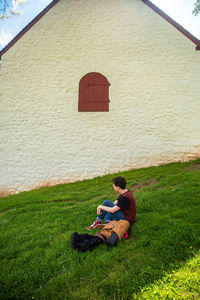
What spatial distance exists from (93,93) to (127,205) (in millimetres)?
6720

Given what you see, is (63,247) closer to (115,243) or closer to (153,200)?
(115,243)

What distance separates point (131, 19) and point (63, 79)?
398 cm

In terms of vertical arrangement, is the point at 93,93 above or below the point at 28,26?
below

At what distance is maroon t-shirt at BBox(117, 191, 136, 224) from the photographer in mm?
3545

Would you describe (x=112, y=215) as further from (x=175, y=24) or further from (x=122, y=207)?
(x=175, y=24)

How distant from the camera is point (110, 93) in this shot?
9320 millimetres

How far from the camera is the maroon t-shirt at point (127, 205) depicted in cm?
354

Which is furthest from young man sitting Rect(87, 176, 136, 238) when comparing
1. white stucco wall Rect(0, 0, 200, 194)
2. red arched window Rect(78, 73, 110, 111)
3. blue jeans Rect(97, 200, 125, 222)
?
red arched window Rect(78, 73, 110, 111)

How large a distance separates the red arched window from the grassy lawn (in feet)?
16.8

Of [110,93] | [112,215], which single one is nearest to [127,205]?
[112,215]

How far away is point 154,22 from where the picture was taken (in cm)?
937

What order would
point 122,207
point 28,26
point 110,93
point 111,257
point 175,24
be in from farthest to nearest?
point 28,26 < point 110,93 < point 175,24 < point 122,207 < point 111,257

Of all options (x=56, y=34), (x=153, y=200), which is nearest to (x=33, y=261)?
(x=153, y=200)

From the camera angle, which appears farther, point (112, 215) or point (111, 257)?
point (112, 215)
